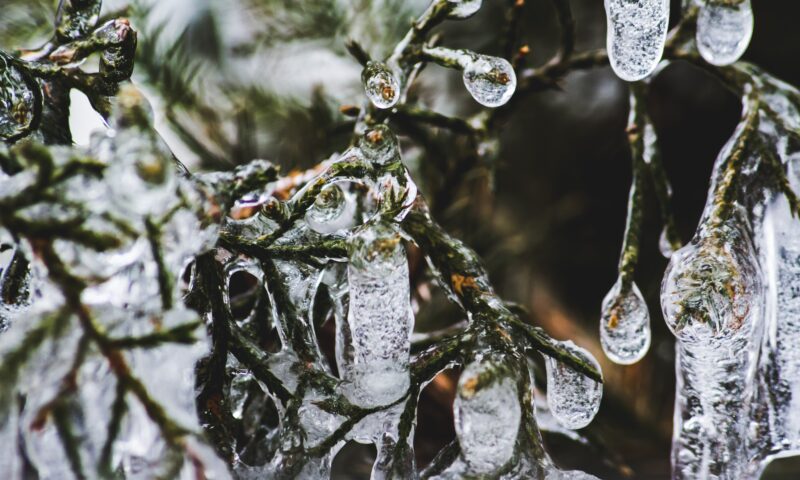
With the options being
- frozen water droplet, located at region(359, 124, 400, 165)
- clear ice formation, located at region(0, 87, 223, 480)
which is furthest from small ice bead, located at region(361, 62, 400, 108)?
clear ice formation, located at region(0, 87, 223, 480)

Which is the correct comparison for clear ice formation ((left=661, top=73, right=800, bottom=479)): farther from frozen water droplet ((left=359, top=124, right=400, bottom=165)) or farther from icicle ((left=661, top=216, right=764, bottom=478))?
frozen water droplet ((left=359, top=124, right=400, bottom=165))

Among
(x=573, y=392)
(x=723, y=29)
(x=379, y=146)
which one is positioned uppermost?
(x=723, y=29)

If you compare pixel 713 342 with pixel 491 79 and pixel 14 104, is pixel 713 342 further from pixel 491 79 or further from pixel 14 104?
pixel 14 104

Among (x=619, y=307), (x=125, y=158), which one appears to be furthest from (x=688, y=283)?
(x=125, y=158)

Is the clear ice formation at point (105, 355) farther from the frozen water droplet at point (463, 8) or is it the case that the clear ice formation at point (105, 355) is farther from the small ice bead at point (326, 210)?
the frozen water droplet at point (463, 8)

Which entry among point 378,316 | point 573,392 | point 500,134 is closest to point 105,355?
point 378,316

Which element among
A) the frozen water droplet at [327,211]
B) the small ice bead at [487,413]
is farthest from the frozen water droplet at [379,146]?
the small ice bead at [487,413]
